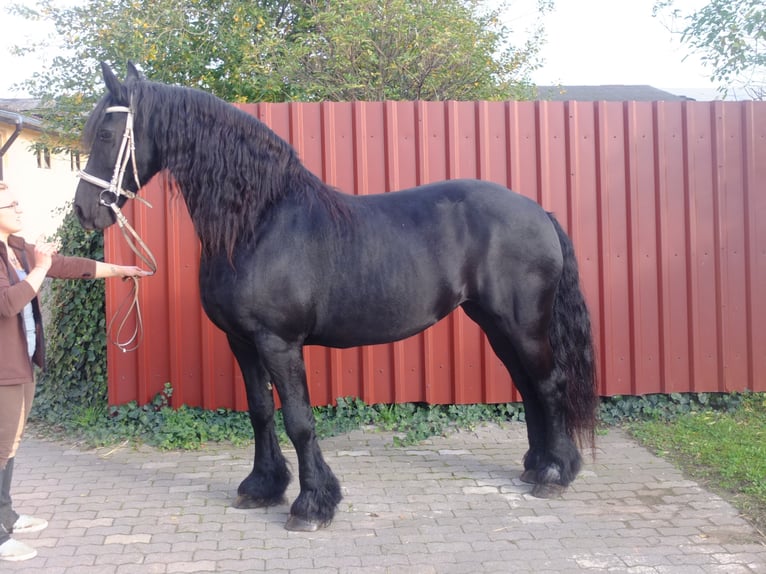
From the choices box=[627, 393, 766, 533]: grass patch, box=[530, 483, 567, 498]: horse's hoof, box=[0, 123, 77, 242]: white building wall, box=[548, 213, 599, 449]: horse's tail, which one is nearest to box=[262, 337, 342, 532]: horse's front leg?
box=[530, 483, 567, 498]: horse's hoof

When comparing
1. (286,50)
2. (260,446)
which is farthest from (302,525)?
(286,50)

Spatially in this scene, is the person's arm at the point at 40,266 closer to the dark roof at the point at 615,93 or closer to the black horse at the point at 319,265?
the black horse at the point at 319,265

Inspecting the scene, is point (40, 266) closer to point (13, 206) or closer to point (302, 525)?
point (13, 206)

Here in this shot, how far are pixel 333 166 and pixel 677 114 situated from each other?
2759 millimetres

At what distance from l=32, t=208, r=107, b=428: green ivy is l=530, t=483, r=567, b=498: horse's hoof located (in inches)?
137

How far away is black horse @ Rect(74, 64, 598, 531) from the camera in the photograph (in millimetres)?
3320

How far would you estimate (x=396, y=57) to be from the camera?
336 inches

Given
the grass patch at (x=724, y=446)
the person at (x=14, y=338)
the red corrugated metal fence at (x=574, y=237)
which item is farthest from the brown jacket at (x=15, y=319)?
the grass patch at (x=724, y=446)

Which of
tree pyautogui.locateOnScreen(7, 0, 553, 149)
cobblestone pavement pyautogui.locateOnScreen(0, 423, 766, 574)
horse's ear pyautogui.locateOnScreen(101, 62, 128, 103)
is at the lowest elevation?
cobblestone pavement pyautogui.locateOnScreen(0, 423, 766, 574)

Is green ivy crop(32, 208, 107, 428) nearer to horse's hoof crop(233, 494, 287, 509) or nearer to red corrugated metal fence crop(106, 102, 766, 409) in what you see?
red corrugated metal fence crop(106, 102, 766, 409)

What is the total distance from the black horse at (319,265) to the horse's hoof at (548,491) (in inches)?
0.7

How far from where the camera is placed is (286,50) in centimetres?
873

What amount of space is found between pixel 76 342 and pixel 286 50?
4.95 m

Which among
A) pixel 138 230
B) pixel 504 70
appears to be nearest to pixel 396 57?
pixel 504 70
